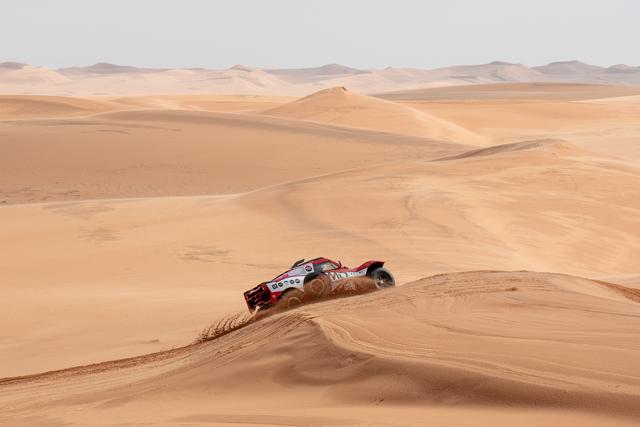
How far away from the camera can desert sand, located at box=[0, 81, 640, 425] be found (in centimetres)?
621


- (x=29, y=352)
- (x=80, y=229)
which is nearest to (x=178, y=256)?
(x=80, y=229)

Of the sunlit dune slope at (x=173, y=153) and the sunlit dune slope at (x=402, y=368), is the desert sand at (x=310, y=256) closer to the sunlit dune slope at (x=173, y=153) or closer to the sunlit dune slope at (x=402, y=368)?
the sunlit dune slope at (x=402, y=368)

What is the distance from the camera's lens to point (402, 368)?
6.43m

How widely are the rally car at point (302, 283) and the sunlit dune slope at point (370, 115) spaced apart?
35.3 meters

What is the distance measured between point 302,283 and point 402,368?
5027 millimetres

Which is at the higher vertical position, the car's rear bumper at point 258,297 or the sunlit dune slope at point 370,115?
the car's rear bumper at point 258,297

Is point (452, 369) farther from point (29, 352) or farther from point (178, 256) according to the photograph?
point (178, 256)

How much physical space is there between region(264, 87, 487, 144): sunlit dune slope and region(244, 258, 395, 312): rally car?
1390 inches

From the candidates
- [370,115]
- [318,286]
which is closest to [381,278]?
[318,286]

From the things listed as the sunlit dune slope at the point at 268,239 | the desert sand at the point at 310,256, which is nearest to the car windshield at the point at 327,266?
the desert sand at the point at 310,256

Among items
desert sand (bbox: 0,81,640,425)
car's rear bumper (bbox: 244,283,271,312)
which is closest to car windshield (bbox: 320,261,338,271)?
car's rear bumper (bbox: 244,283,271,312)

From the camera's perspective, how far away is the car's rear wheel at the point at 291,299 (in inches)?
426

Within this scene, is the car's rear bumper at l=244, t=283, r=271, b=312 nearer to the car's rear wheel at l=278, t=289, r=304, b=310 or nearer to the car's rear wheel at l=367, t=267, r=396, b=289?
the car's rear wheel at l=278, t=289, r=304, b=310

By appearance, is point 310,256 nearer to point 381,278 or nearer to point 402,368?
point 381,278
